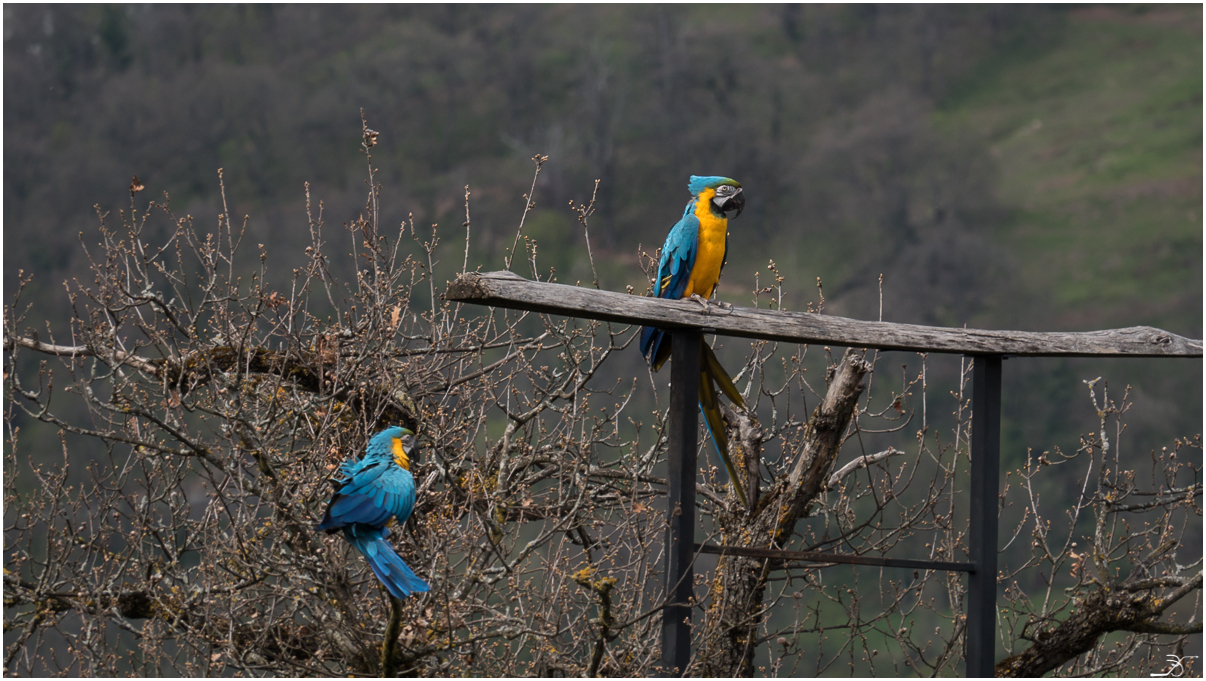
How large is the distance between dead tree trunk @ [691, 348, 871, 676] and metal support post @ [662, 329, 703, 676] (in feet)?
2.77

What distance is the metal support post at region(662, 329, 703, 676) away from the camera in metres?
3.74

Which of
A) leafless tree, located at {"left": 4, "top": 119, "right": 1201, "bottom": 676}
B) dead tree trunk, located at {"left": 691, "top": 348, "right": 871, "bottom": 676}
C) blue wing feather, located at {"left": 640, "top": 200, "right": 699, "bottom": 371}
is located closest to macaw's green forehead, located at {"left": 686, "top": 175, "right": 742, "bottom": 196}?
blue wing feather, located at {"left": 640, "top": 200, "right": 699, "bottom": 371}

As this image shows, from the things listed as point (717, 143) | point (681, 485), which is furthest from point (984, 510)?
point (717, 143)

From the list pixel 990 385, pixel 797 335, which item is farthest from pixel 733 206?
pixel 990 385

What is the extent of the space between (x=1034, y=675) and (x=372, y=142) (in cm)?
375

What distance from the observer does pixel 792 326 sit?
3732 millimetres

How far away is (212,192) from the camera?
3484 cm

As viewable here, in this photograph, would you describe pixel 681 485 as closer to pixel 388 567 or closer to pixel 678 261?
pixel 678 261

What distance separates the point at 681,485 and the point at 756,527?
1.14 meters

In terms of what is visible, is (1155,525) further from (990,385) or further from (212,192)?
(212,192)

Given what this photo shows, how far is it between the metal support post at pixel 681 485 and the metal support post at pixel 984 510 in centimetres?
128

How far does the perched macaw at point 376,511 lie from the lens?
3.17 meters

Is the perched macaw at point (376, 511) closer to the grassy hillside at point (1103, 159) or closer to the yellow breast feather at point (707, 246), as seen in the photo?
the yellow breast feather at point (707, 246)

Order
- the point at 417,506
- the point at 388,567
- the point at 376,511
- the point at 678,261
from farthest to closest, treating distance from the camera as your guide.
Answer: the point at 417,506 → the point at 678,261 → the point at 376,511 → the point at 388,567
